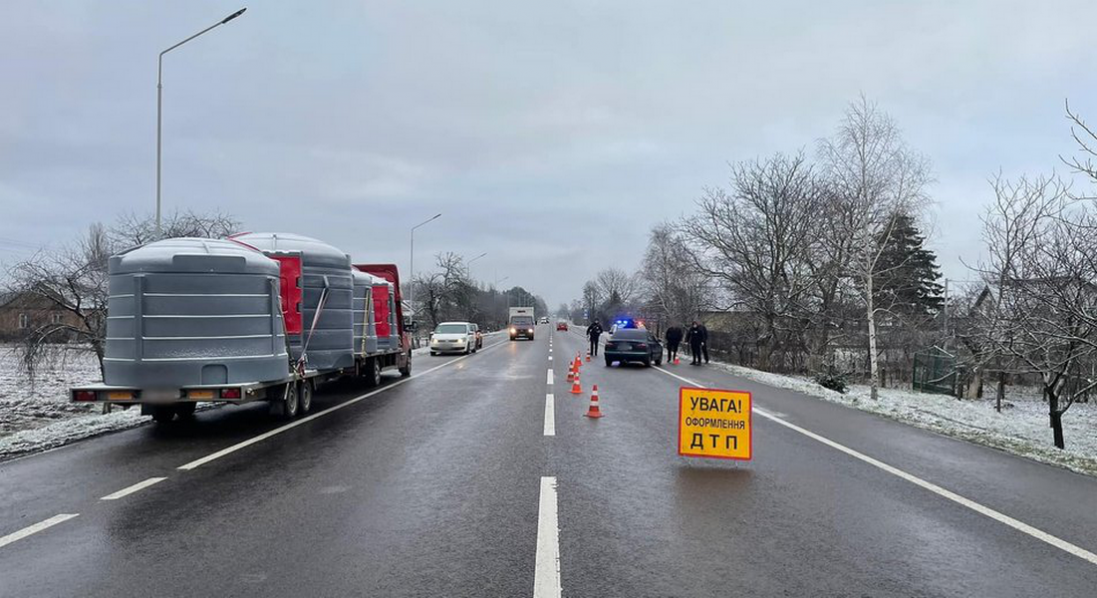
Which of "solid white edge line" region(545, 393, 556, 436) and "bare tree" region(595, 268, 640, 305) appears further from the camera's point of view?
"bare tree" region(595, 268, 640, 305)

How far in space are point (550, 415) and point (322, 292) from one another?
17.3ft

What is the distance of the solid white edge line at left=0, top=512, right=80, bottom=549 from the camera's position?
5.11 m

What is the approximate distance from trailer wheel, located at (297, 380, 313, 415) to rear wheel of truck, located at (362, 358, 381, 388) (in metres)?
4.20

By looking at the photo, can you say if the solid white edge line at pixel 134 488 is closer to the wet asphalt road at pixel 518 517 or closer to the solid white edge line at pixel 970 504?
the wet asphalt road at pixel 518 517

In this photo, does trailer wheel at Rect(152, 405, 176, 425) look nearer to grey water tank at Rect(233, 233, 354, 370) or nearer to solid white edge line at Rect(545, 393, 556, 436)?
grey water tank at Rect(233, 233, 354, 370)

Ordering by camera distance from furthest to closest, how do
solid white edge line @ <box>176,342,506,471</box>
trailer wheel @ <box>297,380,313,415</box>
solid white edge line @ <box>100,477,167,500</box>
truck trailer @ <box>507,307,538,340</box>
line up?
1. truck trailer @ <box>507,307,538,340</box>
2. trailer wheel @ <box>297,380,313,415</box>
3. solid white edge line @ <box>176,342,506,471</box>
4. solid white edge line @ <box>100,477,167,500</box>

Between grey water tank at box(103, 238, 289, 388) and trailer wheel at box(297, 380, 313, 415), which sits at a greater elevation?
grey water tank at box(103, 238, 289, 388)

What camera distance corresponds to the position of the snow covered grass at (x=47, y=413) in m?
9.43

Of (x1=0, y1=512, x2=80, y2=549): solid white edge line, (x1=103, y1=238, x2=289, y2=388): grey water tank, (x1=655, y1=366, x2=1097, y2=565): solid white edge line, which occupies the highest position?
(x1=103, y1=238, x2=289, y2=388): grey water tank

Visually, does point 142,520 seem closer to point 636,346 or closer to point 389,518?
point 389,518

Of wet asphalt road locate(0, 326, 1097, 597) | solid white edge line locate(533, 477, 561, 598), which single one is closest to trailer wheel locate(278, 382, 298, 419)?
wet asphalt road locate(0, 326, 1097, 597)

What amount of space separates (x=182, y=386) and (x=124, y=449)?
1.08 meters

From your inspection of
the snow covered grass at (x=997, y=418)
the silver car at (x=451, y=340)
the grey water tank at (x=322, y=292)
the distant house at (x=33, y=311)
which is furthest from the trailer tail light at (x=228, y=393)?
the silver car at (x=451, y=340)

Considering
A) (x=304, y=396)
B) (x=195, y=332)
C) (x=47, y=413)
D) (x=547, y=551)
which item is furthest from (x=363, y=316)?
(x=547, y=551)
